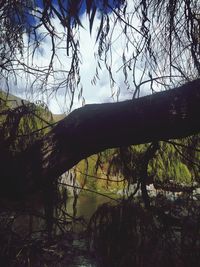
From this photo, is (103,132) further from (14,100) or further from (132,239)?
(14,100)

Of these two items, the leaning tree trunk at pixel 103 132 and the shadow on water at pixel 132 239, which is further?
the shadow on water at pixel 132 239

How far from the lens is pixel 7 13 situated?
148 cm

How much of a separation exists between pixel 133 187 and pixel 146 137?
1.74 feet

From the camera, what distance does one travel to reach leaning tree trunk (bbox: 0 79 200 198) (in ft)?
3.35

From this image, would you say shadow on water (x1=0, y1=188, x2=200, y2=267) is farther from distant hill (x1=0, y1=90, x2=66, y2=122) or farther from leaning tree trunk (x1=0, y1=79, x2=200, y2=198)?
distant hill (x1=0, y1=90, x2=66, y2=122)

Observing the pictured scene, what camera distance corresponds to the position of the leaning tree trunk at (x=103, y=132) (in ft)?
3.35

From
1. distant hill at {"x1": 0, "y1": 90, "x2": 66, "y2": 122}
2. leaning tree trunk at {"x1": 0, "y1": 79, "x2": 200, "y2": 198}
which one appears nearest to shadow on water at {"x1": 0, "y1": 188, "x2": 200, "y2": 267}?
leaning tree trunk at {"x1": 0, "y1": 79, "x2": 200, "y2": 198}

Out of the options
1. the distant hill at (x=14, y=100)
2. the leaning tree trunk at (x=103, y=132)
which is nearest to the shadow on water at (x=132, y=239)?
the leaning tree trunk at (x=103, y=132)

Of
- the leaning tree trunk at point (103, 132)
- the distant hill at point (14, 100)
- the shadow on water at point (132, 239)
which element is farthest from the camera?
the distant hill at point (14, 100)

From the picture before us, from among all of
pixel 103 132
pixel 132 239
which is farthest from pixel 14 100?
pixel 132 239

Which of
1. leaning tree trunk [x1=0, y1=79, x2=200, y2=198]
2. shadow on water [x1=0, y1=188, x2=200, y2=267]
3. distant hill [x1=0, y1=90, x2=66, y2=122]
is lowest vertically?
shadow on water [x1=0, y1=188, x2=200, y2=267]

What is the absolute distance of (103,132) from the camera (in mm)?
1052

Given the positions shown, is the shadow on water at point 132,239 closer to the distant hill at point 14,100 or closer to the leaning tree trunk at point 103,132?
the leaning tree trunk at point 103,132

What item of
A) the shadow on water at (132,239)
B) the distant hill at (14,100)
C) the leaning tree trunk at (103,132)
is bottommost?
the shadow on water at (132,239)
